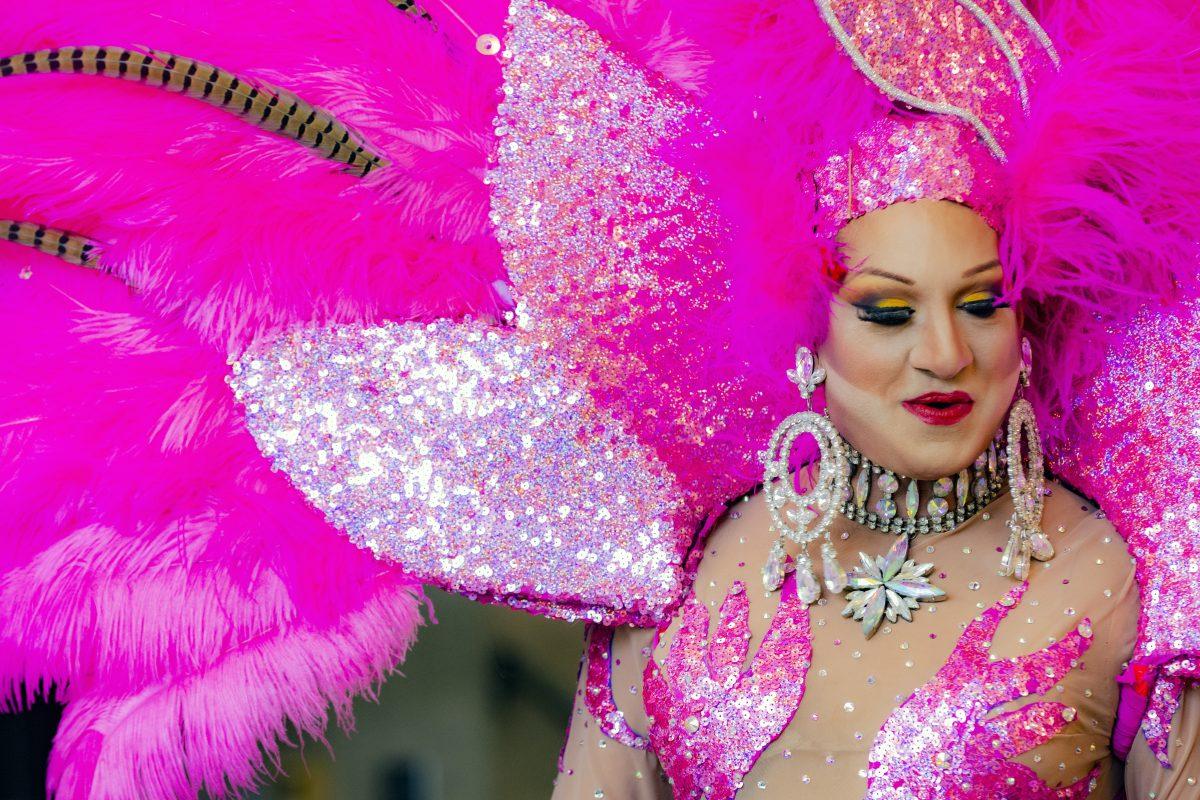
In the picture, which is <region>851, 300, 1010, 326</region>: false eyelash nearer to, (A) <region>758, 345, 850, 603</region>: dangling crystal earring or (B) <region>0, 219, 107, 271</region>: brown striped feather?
(A) <region>758, 345, 850, 603</region>: dangling crystal earring

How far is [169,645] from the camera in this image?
1650 millimetres

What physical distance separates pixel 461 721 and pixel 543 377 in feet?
3.57

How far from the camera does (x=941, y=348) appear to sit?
4.54 feet

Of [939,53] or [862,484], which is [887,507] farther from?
[939,53]

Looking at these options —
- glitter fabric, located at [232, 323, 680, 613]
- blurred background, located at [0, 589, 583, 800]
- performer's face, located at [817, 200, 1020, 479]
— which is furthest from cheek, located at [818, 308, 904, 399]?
blurred background, located at [0, 589, 583, 800]

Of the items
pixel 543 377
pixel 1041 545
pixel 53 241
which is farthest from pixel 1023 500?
pixel 53 241

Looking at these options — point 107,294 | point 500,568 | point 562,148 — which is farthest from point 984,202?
point 107,294

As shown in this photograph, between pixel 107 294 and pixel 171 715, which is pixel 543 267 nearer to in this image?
pixel 107 294

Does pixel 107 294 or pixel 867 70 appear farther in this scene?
pixel 107 294

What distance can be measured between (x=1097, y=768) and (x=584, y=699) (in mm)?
596

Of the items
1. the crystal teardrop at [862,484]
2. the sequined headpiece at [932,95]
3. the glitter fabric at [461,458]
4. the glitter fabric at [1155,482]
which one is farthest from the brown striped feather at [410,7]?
the glitter fabric at [1155,482]

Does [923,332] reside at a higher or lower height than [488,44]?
lower

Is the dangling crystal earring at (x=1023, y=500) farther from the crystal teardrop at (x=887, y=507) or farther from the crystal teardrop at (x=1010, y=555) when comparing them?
the crystal teardrop at (x=887, y=507)

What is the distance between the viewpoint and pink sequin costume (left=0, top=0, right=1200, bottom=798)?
1.60m
